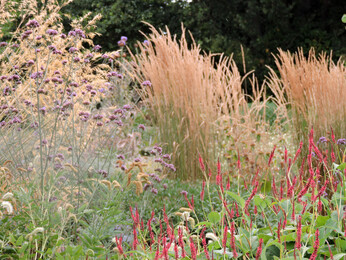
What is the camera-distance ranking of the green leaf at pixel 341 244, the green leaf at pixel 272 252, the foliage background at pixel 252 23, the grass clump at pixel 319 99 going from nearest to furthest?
the green leaf at pixel 341 244 → the green leaf at pixel 272 252 → the grass clump at pixel 319 99 → the foliage background at pixel 252 23

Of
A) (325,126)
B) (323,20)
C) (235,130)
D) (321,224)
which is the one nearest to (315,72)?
(325,126)

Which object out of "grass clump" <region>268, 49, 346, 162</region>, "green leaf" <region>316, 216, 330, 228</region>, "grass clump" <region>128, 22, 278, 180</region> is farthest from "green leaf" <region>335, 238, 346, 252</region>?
"grass clump" <region>128, 22, 278, 180</region>

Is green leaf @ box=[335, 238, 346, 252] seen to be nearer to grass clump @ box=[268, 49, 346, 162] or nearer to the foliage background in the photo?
grass clump @ box=[268, 49, 346, 162]

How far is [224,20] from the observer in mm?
12758

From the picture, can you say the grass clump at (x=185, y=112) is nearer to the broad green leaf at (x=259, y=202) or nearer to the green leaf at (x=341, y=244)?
the broad green leaf at (x=259, y=202)

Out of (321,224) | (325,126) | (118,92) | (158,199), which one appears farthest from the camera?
(118,92)

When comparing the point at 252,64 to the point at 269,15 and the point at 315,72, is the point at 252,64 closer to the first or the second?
the point at 269,15

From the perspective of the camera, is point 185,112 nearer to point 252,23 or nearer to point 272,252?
point 272,252

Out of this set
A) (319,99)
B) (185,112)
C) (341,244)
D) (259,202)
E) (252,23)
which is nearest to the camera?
(341,244)

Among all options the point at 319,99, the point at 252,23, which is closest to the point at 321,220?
the point at 319,99

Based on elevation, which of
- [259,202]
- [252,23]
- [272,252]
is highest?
[252,23]

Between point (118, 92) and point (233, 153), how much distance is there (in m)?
2.81

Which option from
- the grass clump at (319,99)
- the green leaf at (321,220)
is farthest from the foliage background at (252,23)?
the green leaf at (321,220)

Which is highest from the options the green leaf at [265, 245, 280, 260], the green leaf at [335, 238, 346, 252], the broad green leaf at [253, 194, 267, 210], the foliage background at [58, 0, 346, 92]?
the foliage background at [58, 0, 346, 92]
